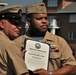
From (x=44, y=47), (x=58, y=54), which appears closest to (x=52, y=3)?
(x=58, y=54)

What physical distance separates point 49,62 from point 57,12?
49.1m

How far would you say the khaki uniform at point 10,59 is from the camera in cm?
368

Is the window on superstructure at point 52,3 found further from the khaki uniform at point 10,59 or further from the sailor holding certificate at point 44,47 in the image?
the khaki uniform at point 10,59

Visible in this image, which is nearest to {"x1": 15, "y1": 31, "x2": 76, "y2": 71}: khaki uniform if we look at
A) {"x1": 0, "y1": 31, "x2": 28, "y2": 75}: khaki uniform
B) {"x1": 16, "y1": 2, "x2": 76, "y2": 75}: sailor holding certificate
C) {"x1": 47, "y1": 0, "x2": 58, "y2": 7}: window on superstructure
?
{"x1": 16, "y1": 2, "x2": 76, "y2": 75}: sailor holding certificate

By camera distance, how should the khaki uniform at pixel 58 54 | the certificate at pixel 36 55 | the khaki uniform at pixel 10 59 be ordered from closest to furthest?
1. the khaki uniform at pixel 10 59
2. the certificate at pixel 36 55
3. the khaki uniform at pixel 58 54

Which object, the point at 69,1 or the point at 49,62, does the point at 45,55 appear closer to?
the point at 49,62

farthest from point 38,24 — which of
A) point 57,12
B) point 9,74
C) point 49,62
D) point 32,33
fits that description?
point 57,12

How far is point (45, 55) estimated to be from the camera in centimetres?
436

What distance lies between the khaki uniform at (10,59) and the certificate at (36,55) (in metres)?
0.55

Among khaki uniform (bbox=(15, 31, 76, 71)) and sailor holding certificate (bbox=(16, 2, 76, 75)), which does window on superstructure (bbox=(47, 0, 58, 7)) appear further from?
→ khaki uniform (bbox=(15, 31, 76, 71))

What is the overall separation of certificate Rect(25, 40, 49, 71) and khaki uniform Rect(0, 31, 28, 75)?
0.55m

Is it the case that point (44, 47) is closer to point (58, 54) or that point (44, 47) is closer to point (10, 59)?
point (58, 54)

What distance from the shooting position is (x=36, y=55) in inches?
171

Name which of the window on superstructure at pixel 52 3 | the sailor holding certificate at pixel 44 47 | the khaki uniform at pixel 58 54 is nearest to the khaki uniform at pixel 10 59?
the sailor holding certificate at pixel 44 47
